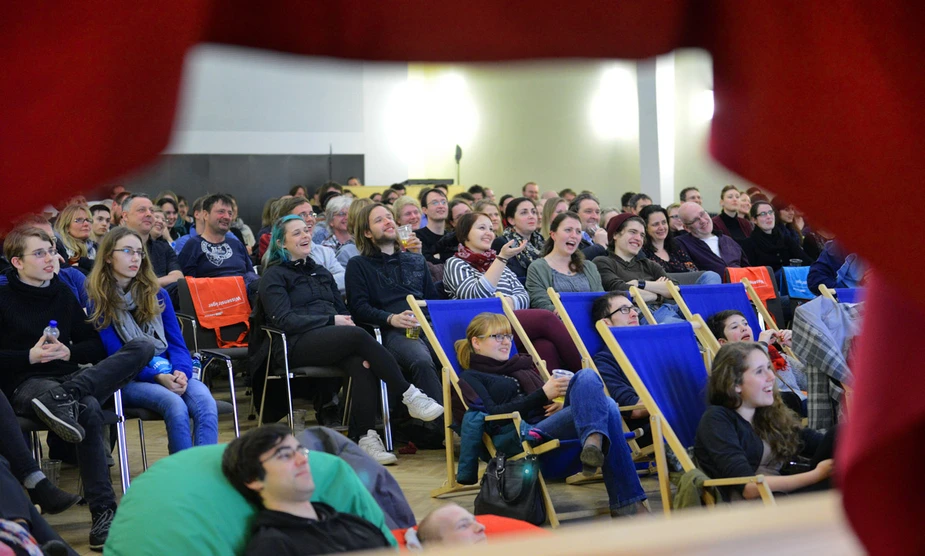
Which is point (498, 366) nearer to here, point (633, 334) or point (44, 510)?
point (633, 334)

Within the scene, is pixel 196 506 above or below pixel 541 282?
below

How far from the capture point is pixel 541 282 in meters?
5.61

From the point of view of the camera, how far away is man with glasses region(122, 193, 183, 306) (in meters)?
5.19

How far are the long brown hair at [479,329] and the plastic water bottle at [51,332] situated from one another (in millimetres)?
1780

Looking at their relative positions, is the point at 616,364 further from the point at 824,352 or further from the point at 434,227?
the point at 434,227

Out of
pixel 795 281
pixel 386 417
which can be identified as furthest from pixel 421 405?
pixel 795 281

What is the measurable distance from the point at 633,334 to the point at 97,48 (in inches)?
165

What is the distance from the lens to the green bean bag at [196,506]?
2.54 metres

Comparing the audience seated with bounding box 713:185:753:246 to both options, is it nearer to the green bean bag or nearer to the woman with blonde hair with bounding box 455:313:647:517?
the woman with blonde hair with bounding box 455:313:647:517

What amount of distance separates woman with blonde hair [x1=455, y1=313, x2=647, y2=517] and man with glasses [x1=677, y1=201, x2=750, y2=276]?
8.90ft

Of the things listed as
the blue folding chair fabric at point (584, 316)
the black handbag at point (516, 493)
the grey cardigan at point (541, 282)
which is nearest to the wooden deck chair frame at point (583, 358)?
the blue folding chair fabric at point (584, 316)

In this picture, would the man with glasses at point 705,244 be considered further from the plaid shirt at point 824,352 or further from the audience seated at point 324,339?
the audience seated at point 324,339

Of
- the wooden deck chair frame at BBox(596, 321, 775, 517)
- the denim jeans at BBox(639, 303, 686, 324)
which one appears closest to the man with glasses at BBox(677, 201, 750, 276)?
the denim jeans at BBox(639, 303, 686, 324)

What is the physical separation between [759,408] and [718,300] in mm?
1999
